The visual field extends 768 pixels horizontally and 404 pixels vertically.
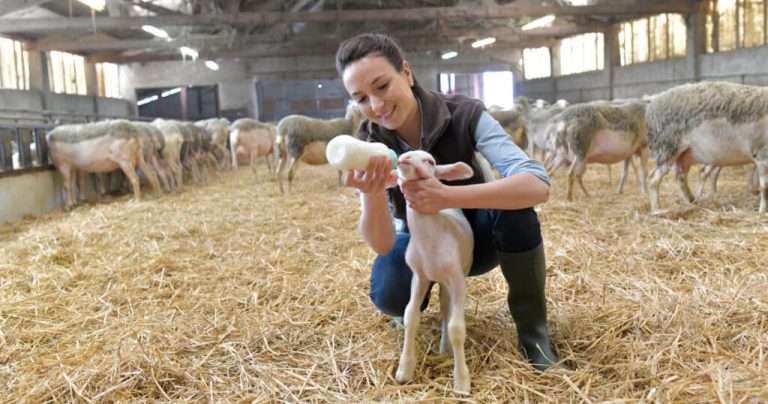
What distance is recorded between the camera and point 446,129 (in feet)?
7.42

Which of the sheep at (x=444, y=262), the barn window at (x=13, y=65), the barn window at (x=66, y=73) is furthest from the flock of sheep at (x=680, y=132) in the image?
the barn window at (x=66, y=73)

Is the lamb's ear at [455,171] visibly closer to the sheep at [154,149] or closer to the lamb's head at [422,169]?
the lamb's head at [422,169]

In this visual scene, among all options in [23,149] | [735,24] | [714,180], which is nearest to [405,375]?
[714,180]

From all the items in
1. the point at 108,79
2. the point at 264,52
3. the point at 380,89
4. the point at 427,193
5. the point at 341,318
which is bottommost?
the point at 341,318

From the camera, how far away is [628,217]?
18.0 feet

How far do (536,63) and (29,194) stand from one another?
21461 mm

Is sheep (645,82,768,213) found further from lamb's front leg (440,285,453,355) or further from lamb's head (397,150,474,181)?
lamb's head (397,150,474,181)

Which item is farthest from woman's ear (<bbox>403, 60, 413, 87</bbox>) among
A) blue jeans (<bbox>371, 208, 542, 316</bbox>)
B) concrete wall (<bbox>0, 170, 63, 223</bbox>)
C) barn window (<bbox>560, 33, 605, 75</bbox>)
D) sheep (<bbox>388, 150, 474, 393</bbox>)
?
barn window (<bbox>560, 33, 605, 75</bbox>)

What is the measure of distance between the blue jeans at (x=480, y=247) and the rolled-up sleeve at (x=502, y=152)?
17 cm

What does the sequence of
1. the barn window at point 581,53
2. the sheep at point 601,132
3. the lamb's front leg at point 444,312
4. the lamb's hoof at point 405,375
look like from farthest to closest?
the barn window at point 581,53, the sheep at point 601,132, the lamb's front leg at point 444,312, the lamb's hoof at point 405,375

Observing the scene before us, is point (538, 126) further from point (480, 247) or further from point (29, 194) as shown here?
point (480, 247)

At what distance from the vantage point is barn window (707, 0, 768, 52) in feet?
45.4

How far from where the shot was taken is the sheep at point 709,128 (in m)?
5.12

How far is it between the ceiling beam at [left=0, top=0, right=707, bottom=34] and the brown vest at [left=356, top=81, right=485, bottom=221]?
12.9 m
